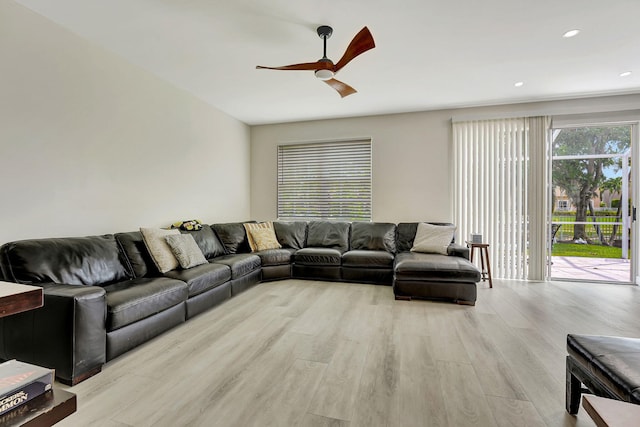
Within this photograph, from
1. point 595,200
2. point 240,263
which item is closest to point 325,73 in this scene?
point 240,263

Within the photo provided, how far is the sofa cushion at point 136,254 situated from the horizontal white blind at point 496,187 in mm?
4483

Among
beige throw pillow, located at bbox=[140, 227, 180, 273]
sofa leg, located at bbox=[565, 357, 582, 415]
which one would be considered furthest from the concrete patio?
beige throw pillow, located at bbox=[140, 227, 180, 273]

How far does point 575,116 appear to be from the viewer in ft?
14.1

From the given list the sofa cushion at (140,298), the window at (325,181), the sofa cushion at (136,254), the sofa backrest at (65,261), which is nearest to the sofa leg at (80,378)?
the sofa cushion at (140,298)

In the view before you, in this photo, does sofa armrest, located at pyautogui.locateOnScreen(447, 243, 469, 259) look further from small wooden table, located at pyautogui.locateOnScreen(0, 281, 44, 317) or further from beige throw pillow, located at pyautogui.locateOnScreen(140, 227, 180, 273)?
small wooden table, located at pyautogui.locateOnScreen(0, 281, 44, 317)

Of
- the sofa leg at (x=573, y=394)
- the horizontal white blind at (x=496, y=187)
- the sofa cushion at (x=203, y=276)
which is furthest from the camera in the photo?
the horizontal white blind at (x=496, y=187)

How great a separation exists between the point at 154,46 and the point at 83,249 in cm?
210

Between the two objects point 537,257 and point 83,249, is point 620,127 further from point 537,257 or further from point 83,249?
point 83,249

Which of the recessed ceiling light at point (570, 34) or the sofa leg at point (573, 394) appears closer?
the sofa leg at point (573, 394)

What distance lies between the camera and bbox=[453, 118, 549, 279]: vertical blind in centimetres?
441

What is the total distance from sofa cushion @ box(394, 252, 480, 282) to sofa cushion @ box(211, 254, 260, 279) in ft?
6.35

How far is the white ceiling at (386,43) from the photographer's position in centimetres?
235

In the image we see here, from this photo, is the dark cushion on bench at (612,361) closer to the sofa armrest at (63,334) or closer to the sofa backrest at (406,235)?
the sofa armrest at (63,334)

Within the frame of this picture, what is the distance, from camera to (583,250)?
17.1 feet
